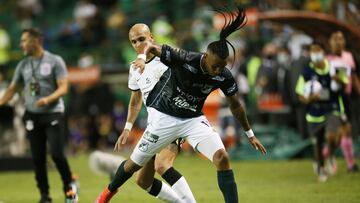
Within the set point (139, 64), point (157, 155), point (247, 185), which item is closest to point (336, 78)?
point (247, 185)

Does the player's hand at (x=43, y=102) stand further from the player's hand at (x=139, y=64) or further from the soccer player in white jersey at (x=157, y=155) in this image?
the player's hand at (x=139, y=64)

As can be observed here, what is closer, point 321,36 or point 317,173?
point 317,173

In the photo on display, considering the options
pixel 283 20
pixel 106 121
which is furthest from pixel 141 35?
pixel 106 121

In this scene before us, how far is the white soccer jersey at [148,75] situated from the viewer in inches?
429

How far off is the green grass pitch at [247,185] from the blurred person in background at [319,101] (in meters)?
0.66

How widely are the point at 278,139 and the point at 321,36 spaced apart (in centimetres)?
320

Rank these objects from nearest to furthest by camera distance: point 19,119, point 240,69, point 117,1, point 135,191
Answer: point 135,191 < point 19,119 < point 240,69 < point 117,1

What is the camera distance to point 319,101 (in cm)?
1672

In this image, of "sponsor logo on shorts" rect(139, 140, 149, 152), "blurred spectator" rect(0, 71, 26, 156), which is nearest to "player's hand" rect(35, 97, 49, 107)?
"sponsor logo on shorts" rect(139, 140, 149, 152)

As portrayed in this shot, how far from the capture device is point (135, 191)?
15.4 meters

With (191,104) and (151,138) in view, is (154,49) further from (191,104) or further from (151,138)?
(151,138)

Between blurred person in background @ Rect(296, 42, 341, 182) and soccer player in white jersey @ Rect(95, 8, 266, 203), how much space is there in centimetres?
589

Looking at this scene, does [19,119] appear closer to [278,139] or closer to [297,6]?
[278,139]

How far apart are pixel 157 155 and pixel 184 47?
1474 cm
